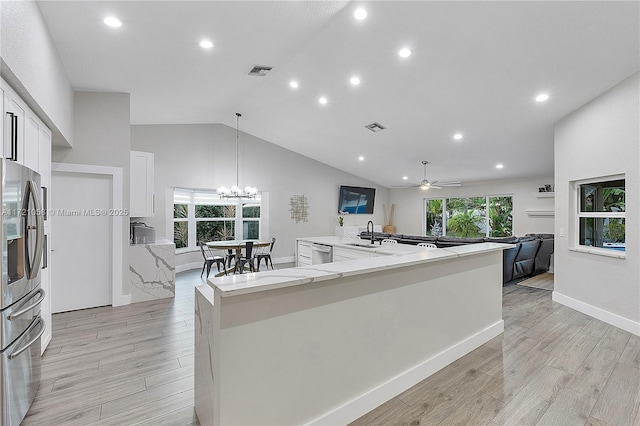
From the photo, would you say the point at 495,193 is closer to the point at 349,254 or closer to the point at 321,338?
the point at 349,254

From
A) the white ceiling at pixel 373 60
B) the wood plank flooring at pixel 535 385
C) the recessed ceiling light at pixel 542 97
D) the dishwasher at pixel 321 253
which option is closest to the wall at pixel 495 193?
the white ceiling at pixel 373 60

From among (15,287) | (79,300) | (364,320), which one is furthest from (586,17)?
(79,300)

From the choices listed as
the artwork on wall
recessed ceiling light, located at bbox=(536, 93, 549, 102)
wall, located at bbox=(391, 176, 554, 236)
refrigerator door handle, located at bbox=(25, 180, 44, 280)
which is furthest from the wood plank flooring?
the artwork on wall

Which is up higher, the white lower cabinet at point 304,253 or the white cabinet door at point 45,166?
the white cabinet door at point 45,166

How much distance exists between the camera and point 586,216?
13.9ft

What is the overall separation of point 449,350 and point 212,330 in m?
2.06

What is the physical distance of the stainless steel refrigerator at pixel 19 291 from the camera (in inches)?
66.3

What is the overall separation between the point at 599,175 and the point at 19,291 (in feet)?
18.6

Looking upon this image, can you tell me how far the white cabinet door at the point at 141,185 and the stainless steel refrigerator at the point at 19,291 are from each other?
9.14ft

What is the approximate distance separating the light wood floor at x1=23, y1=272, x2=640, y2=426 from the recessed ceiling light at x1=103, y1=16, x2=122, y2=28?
298 cm

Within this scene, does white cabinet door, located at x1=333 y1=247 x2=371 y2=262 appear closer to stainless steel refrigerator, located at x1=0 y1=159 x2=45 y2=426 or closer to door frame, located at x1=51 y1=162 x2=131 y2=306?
door frame, located at x1=51 y1=162 x2=131 y2=306

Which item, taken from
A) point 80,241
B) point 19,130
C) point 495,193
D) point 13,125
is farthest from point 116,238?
point 495,193

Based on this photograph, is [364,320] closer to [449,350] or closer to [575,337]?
[449,350]

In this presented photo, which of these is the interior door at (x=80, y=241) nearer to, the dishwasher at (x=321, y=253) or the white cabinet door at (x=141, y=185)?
the white cabinet door at (x=141, y=185)
